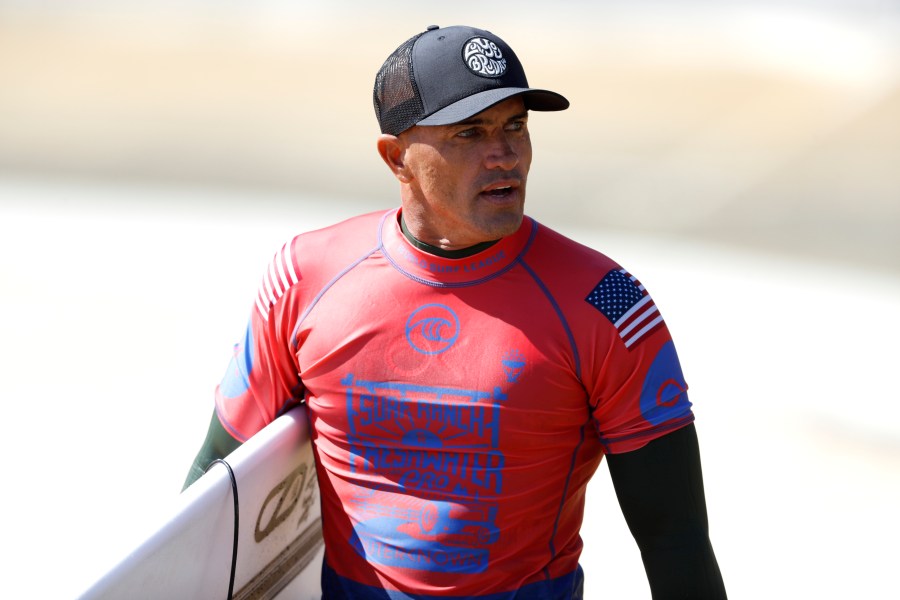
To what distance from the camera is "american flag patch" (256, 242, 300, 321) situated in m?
2.45

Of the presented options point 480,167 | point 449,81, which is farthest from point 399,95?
point 480,167

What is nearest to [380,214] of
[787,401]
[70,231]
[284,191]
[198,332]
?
[787,401]

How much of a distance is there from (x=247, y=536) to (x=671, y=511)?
3.15 ft

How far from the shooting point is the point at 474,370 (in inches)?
89.8

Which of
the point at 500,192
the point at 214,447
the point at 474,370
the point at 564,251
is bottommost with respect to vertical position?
the point at 214,447

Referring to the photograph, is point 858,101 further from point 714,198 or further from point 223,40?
point 223,40

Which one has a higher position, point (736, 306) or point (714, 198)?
point (714, 198)

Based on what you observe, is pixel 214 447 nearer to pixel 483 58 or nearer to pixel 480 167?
pixel 480 167

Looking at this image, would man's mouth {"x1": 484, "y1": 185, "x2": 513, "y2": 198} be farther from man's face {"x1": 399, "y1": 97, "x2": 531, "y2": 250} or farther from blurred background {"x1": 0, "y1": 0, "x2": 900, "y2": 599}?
blurred background {"x1": 0, "y1": 0, "x2": 900, "y2": 599}

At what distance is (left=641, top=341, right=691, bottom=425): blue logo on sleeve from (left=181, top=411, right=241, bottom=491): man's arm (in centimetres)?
95

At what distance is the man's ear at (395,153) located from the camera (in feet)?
7.75

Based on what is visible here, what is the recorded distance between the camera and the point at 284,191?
993 centimetres

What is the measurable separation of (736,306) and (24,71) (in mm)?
9024

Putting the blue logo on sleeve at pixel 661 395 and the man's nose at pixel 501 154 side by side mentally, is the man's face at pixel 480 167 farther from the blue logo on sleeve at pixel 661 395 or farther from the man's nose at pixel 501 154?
the blue logo on sleeve at pixel 661 395
